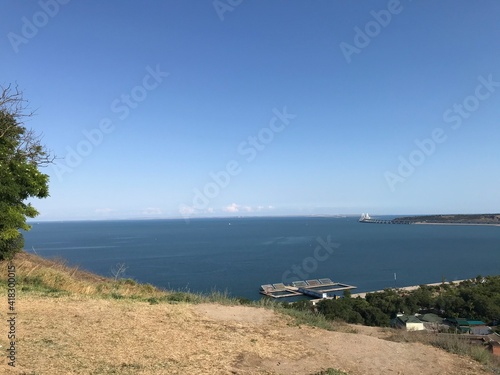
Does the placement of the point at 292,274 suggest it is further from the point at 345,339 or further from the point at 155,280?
the point at 345,339

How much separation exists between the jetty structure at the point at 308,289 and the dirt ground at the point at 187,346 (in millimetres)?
36602

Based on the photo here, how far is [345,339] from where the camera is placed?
689 centimetres

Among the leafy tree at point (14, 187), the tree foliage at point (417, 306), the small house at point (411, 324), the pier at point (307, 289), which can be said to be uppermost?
the leafy tree at point (14, 187)

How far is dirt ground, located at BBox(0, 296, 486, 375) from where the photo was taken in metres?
4.81

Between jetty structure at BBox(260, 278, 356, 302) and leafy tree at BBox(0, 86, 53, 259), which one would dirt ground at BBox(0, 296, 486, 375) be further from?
jetty structure at BBox(260, 278, 356, 302)

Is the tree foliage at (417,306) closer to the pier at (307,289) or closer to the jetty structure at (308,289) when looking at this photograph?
the jetty structure at (308,289)

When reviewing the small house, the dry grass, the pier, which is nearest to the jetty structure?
the pier

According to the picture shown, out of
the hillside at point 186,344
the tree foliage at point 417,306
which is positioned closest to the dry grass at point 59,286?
the hillside at point 186,344

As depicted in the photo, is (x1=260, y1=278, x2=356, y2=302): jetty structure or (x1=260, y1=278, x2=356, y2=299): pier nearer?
(x1=260, y1=278, x2=356, y2=302): jetty structure

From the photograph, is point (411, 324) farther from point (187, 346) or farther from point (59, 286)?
point (187, 346)

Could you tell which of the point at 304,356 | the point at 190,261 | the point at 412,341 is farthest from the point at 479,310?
the point at 190,261

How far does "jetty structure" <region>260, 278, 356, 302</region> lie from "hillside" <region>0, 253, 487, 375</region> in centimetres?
3612

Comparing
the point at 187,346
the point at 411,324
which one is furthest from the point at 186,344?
the point at 411,324

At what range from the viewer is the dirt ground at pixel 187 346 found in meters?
4.81
